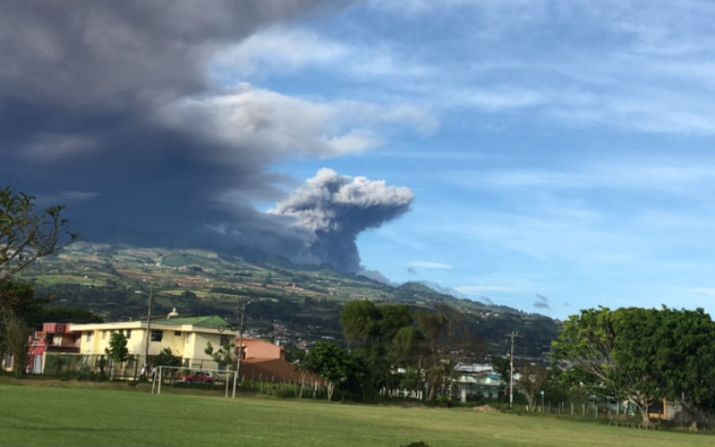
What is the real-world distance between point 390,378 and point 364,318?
1076cm

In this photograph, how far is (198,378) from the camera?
7881cm

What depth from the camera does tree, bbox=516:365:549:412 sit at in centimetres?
9438

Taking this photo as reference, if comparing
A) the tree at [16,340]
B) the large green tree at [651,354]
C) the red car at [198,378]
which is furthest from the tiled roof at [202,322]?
the large green tree at [651,354]

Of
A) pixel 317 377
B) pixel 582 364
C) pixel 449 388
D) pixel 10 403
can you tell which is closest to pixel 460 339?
pixel 449 388

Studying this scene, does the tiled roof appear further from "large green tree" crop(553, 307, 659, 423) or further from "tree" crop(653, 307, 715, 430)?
"tree" crop(653, 307, 715, 430)

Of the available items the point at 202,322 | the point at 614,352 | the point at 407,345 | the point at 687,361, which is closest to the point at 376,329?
the point at 407,345

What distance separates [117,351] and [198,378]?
34.7 ft

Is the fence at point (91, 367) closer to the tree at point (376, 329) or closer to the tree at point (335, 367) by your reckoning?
the tree at point (335, 367)

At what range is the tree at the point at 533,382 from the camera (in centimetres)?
9438

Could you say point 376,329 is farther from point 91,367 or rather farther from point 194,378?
point 91,367

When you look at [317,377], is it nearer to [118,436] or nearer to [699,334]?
[699,334]

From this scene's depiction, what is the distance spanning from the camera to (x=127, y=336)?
315 ft

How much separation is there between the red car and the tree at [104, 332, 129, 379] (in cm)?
673

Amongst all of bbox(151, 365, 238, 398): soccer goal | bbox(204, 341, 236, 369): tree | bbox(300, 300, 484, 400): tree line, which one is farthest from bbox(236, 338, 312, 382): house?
bbox(151, 365, 238, 398): soccer goal
